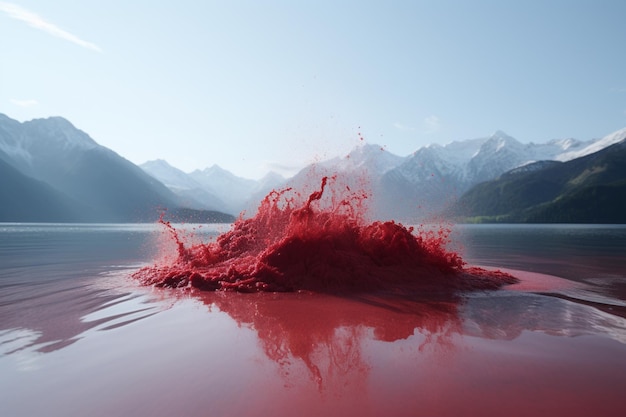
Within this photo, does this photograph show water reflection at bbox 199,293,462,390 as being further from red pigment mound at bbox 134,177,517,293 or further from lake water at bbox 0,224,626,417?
red pigment mound at bbox 134,177,517,293

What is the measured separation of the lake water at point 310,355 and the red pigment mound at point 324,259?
1.10 metres

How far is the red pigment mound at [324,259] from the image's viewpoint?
34.1 feet

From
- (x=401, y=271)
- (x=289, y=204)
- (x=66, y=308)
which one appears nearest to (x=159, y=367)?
(x=66, y=308)

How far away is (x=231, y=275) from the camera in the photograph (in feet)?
35.9

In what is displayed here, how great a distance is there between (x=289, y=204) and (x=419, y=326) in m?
7.97

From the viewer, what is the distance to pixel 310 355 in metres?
5.16

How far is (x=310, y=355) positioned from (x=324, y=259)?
5739 mm

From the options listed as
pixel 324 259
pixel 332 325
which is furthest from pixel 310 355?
pixel 324 259

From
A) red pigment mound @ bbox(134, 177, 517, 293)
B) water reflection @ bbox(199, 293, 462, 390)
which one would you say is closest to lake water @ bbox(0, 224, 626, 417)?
water reflection @ bbox(199, 293, 462, 390)

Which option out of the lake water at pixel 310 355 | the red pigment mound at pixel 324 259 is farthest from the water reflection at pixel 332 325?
the red pigment mound at pixel 324 259

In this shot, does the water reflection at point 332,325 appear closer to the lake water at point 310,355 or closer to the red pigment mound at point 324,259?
the lake water at point 310,355

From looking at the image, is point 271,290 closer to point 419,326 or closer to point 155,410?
point 419,326

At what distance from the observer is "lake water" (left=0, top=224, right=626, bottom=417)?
380 cm

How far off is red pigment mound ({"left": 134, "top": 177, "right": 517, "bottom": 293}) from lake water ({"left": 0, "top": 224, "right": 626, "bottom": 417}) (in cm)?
110
